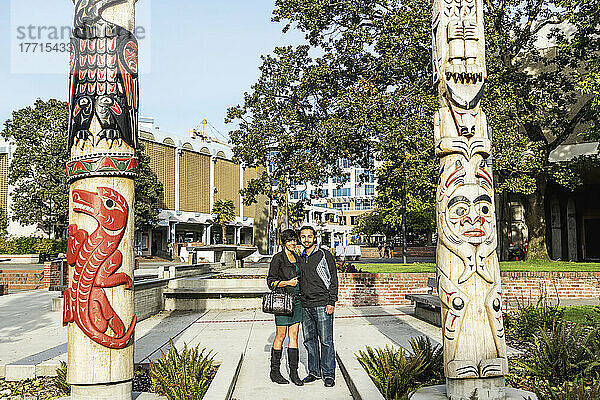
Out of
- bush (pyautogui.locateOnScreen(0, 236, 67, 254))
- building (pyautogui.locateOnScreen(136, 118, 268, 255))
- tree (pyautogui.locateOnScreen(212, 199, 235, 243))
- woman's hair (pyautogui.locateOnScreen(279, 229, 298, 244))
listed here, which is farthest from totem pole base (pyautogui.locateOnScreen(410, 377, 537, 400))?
tree (pyautogui.locateOnScreen(212, 199, 235, 243))

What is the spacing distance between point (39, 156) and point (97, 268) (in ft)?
142

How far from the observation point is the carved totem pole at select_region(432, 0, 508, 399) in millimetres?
5449

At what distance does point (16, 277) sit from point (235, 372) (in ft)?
58.1

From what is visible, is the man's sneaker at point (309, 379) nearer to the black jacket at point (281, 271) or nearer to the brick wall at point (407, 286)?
the black jacket at point (281, 271)

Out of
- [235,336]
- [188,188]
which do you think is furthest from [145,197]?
[235,336]

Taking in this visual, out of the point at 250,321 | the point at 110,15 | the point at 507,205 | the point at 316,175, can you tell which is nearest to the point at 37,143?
the point at 316,175

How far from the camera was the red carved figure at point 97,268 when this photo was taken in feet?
18.1

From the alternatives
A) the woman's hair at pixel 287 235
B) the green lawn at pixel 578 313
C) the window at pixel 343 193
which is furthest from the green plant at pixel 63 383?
the window at pixel 343 193

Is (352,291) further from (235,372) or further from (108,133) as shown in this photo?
(108,133)

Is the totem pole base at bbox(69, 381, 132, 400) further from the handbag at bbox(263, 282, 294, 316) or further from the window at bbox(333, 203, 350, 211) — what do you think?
the window at bbox(333, 203, 350, 211)

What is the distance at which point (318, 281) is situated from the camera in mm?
7008

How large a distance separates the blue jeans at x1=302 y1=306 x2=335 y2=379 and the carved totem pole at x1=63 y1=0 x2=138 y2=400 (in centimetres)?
231

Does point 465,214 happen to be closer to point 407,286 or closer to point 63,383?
point 63,383

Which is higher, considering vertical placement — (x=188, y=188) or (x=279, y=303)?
(x=188, y=188)
